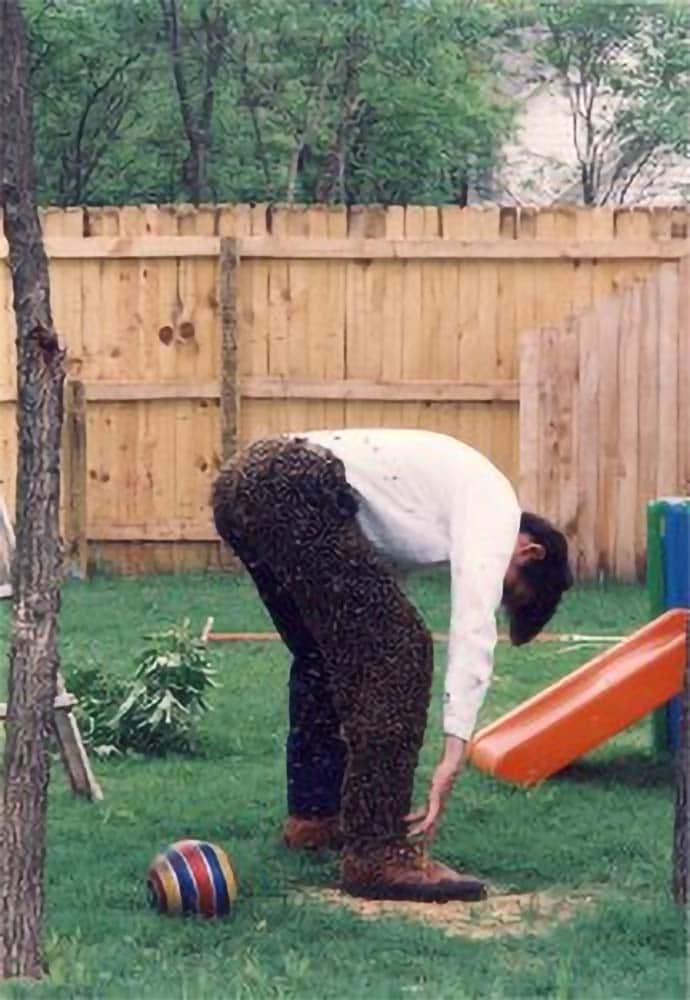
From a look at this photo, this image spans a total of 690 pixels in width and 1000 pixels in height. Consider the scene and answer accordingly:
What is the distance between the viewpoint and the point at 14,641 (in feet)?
16.8

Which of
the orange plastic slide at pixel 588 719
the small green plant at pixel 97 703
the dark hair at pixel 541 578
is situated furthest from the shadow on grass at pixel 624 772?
the small green plant at pixel 97 703

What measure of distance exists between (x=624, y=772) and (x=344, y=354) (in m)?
5.89

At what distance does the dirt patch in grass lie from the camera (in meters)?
5.68

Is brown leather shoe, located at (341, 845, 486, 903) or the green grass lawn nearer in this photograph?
the green grass lawn

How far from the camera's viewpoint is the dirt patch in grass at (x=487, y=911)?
5676 millimetres

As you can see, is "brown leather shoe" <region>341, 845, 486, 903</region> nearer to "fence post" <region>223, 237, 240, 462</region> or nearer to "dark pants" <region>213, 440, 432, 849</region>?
"dark pants" <region>213, 440, 432, 849</region>

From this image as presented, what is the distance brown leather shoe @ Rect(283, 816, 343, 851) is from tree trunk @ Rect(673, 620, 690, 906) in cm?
112

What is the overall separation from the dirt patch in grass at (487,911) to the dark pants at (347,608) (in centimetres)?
16

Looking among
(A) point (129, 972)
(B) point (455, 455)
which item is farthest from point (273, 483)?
(A) point (129, 972)

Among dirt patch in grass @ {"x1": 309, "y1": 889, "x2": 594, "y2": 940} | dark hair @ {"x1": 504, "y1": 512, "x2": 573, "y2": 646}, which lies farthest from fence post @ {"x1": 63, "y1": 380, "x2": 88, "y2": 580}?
dirt patch in grass @ {"x1": 309, "y1": 889, "x2": 594, "y2": 940}

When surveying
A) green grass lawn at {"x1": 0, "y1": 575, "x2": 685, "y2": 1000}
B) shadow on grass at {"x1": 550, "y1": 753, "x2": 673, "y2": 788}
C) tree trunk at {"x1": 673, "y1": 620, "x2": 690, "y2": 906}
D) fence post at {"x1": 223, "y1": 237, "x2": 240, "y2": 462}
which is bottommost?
shadow on grass at {"x1": 550, "y1": 753, "x2": 673, "y2": 788}

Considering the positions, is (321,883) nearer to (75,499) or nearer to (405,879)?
(405,879)

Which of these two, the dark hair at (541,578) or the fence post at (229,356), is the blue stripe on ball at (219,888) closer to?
the dark hair at (541,578)

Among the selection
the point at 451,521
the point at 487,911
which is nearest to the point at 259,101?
the point at 451,521
